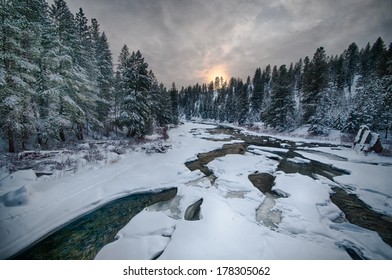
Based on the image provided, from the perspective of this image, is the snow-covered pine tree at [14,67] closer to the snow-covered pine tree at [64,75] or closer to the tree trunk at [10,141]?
the tree trunk at [10,141]

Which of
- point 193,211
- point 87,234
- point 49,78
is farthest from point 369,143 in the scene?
point 49,78

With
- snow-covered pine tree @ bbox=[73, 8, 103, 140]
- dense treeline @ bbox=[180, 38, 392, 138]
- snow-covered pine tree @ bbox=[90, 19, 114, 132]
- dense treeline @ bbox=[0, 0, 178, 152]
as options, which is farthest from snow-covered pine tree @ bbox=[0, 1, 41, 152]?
dense treeline @ bbox=[180, 38, 392, 138]

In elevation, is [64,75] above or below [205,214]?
above

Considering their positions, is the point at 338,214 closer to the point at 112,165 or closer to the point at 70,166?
the point at 112,165

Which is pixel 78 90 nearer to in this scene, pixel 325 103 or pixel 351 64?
pixel 325 103

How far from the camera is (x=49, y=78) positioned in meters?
13.3

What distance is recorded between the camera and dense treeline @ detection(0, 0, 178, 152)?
9578 mm

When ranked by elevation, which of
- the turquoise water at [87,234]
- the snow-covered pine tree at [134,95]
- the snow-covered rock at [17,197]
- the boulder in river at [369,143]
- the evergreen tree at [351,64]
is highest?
the evergreen tree at [351,64]

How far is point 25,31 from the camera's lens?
10.2 meters

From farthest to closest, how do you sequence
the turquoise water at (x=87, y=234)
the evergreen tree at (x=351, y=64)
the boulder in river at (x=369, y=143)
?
the evergreen tree at (x=351, y=64) < the boulder in river at (x=369, y=143) < the turquoise water at (x=87, y=234)

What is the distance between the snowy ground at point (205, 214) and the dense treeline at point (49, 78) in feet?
23.0

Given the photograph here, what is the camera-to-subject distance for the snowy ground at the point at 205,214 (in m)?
3.79

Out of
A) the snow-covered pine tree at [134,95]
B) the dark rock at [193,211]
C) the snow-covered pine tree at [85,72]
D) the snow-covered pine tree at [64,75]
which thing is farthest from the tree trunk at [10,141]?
the dark rock at [193,211]

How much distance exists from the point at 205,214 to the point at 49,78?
17.0m
